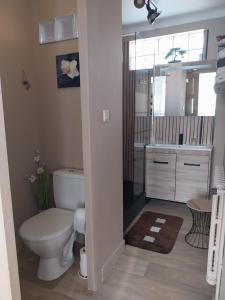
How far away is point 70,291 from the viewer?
1.73 m

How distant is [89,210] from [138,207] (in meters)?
1.52

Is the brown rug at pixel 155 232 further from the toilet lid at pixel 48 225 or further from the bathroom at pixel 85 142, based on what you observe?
the toilet lid at pixel 48 225

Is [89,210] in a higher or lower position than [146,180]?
higher

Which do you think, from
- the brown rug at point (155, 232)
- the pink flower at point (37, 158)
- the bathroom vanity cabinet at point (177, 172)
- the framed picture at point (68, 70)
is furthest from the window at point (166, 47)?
the brown rug at point (155, 232)

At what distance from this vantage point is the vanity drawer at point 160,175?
3.06 metres

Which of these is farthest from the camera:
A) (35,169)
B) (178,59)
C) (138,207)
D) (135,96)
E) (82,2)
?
(178,59)

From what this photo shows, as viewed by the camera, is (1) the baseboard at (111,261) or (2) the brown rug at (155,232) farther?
(2) the brown rug at (155,232)

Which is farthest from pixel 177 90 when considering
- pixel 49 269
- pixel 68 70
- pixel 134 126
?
pixel 49 269

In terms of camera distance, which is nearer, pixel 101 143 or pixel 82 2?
pixel 82 2

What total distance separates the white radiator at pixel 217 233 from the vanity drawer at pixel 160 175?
4.93 feet

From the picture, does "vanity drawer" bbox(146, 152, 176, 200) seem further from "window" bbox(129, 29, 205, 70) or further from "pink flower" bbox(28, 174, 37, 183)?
"pink flower" bbox(28, 174, 37, 183)

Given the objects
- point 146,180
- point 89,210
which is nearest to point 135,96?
point 146,180

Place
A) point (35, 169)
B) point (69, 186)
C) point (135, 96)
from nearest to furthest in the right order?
1. point (69, 186)
2. point (35, 169)
3. point (135, 96)

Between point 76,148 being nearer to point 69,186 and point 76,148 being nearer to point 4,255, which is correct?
point 69,186
